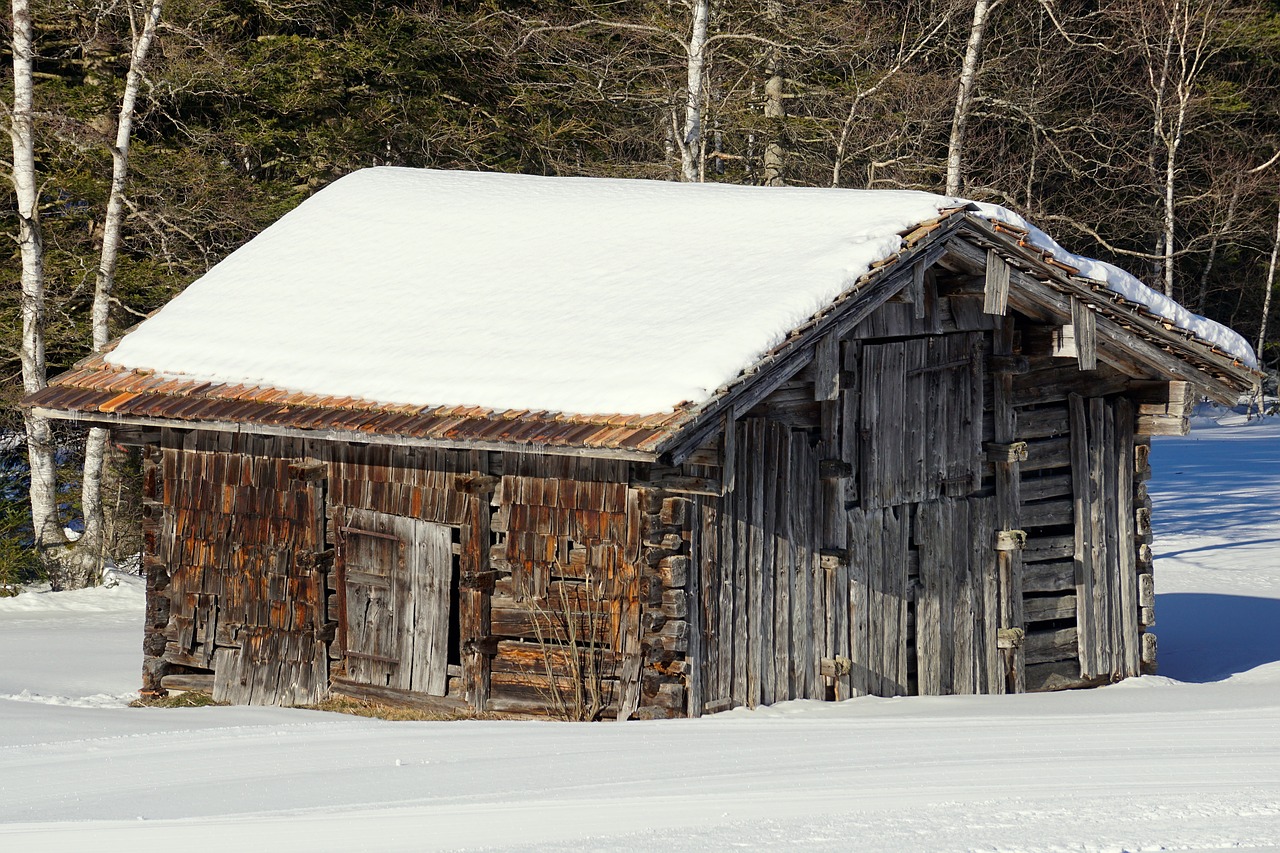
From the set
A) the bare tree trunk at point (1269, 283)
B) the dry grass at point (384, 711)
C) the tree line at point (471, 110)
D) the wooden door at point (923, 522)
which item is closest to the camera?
the dry grass at point (384, 711)

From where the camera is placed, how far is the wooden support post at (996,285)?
11.4 m

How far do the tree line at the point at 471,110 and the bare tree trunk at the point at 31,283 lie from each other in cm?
4

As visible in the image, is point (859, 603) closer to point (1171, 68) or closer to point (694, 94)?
point (694, 94)

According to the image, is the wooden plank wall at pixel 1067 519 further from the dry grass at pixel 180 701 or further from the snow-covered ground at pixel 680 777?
the dry grass at pixel 180 701

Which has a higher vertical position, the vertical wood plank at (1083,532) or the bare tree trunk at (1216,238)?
the bare tree trunk at (1216,238)

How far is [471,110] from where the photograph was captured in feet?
79.8

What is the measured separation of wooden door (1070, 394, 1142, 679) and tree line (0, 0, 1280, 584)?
873cm

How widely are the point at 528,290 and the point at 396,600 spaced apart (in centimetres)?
246

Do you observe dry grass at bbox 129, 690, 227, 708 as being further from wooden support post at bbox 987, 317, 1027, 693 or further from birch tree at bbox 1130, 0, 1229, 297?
birch tree at bbox 1130, 0, 1229, 297

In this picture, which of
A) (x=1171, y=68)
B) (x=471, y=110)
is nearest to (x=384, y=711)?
(x=471, y=110)

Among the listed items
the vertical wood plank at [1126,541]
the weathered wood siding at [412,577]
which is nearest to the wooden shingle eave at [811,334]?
the weathered wood siding at [412,577]

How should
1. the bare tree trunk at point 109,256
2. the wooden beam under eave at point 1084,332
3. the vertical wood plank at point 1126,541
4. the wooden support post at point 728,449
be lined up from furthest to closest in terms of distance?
the bare tree trunk at point 109,256, the vertical wood plank at point 1126,541, the wooden beam under eave at point 1084,332, the wooden support post at point 728,449

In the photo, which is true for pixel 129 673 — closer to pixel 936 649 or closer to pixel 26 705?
pixel 26 705

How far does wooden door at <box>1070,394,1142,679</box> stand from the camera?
1319cm
